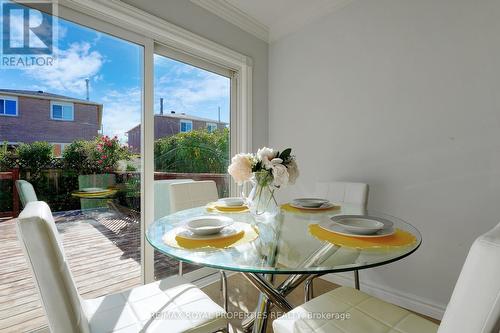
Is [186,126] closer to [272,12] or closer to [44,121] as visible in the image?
[44,121]

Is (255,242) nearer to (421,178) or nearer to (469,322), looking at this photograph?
(469,322)

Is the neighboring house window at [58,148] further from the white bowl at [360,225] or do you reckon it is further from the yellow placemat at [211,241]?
the white bowl at [360,225]

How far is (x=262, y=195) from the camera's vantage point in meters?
1.37

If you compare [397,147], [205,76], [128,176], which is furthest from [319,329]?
[205,76]

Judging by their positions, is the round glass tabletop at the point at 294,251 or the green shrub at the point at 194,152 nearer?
the round glass tabletop at the point at 294,251

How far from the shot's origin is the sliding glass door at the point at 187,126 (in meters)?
2.24

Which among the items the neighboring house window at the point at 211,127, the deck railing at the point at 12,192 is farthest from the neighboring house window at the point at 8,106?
the neighboring house window at the point at 211,127

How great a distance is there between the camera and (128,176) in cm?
206

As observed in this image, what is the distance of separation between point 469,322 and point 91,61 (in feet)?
7.68

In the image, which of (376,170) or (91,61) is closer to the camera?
(91,61)

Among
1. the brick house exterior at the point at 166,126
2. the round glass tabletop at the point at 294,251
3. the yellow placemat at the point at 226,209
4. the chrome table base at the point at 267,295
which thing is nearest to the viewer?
the round glass tabletop at the point at 294,251

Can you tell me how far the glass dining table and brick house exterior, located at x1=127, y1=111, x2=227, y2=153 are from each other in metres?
0.93

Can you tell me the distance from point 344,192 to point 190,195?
4.02ft

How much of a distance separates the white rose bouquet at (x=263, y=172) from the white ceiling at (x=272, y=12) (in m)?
1.79
